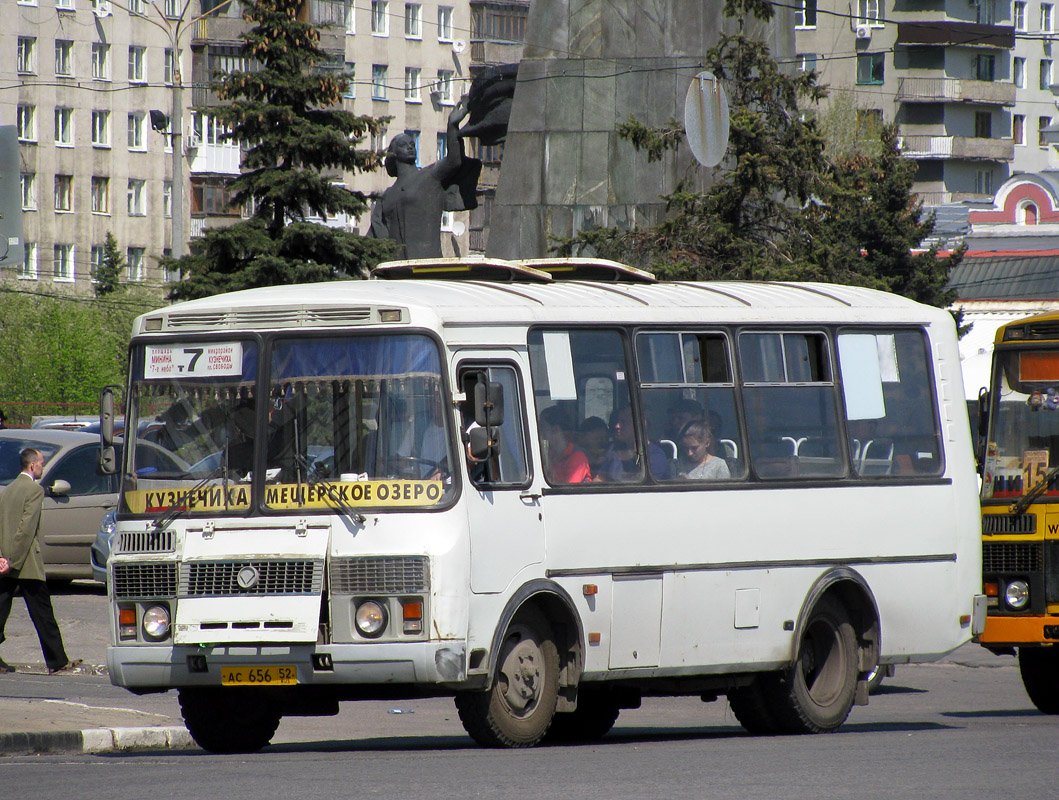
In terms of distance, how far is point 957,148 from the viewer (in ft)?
286

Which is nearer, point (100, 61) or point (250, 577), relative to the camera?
point (250, 577)

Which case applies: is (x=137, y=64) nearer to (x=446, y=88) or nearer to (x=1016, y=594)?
(x=446, y=88)

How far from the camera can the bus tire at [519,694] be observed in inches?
399

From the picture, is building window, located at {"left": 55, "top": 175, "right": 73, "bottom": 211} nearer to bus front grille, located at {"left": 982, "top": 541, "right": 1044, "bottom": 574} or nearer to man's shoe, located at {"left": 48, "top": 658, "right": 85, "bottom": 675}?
man's shoe, located at {"left": 48, "top": 658, "right": 85, "bottom": 675}

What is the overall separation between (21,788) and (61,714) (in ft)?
10.5

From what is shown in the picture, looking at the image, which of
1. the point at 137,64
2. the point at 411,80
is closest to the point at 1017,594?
the point at 137,64

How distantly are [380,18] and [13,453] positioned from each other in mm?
66910

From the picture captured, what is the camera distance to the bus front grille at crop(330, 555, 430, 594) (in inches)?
383

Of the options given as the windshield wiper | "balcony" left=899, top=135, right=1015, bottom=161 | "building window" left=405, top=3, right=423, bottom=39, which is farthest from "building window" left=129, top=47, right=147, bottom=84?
the windshield wiper

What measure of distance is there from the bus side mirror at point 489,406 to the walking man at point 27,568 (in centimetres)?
636

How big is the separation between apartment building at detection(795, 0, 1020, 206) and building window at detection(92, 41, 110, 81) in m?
30.4

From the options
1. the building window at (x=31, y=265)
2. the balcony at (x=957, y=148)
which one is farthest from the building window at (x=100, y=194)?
the balcony at (x=957, y=148)

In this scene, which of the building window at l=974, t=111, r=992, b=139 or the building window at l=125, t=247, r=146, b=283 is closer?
the building window at l=125, t=247, r=146, b=283

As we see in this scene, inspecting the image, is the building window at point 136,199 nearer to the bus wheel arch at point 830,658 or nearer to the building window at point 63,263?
the building window at point 63,263
